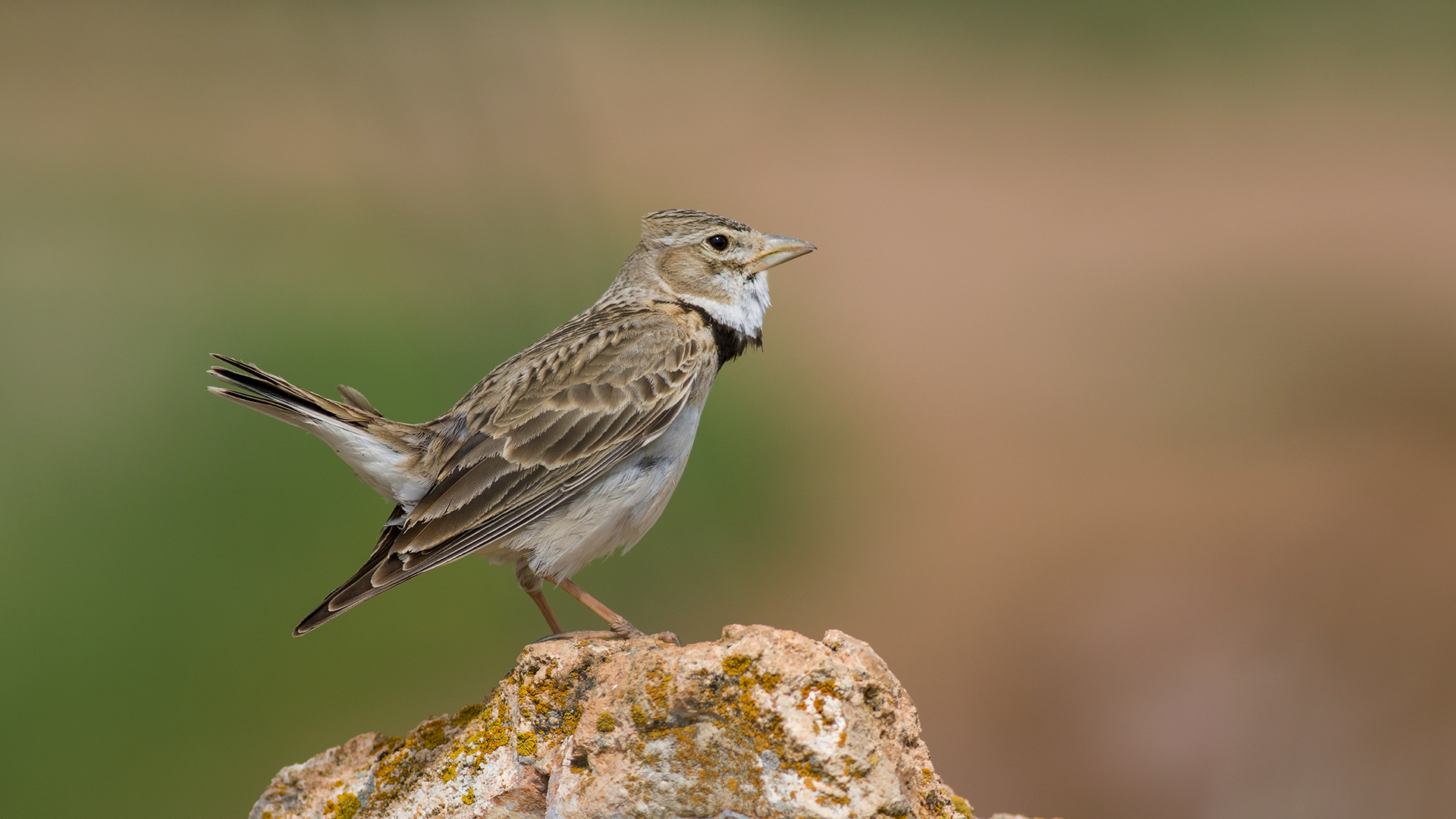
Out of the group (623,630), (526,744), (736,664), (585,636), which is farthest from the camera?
(623,630)

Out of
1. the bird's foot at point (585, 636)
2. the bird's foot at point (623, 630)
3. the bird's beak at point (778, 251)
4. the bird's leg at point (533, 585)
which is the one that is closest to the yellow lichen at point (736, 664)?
the bird's foot at point (585, 636)

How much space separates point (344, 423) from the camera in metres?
4.63

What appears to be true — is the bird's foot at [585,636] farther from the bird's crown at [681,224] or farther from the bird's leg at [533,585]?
the bird's crown at [681,224]

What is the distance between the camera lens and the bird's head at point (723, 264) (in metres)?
Result: 5.59

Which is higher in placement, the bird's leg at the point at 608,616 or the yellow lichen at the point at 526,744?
the bird's leg at the point at 608,616

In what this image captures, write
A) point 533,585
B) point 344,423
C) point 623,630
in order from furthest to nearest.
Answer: point 533,585 → point 344,423 → point 623,630

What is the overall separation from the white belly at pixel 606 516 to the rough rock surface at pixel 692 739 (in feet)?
2.48

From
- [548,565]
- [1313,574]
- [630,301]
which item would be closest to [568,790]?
[548,565]

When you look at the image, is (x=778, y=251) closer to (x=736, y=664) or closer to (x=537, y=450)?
(x=537, y=450)

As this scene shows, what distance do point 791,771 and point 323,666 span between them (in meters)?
7.72

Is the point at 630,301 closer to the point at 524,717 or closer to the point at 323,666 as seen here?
the point at 524,717

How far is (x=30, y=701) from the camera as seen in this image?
9.17 metres

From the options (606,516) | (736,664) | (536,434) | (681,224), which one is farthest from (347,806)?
(681,224)

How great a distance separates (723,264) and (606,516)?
1.55 meters
